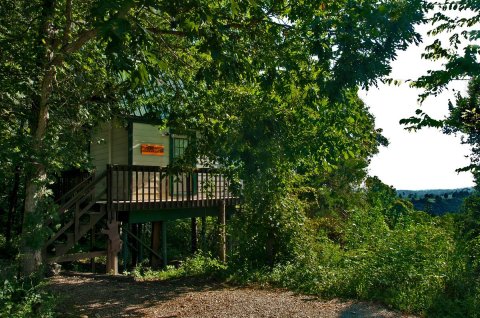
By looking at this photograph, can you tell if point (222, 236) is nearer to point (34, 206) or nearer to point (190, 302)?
point (190, 302)

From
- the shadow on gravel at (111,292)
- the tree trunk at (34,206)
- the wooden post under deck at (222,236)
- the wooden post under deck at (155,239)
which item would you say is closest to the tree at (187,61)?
the tree trunk at (34,206)

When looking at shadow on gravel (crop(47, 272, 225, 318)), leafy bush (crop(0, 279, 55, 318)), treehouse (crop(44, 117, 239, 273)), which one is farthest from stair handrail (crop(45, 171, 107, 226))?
leafy bush (crop(0, 279, 55, 318))

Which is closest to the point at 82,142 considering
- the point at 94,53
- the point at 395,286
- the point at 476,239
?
the point at 94,53

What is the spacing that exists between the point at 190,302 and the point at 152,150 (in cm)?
756

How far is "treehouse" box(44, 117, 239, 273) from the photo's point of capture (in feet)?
40.0

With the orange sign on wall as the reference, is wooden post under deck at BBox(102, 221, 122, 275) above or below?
below

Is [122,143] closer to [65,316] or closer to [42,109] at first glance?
[42,109]

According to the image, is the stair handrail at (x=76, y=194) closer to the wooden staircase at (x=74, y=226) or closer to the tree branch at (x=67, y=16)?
the wooden staircase at (x=74, y=226)

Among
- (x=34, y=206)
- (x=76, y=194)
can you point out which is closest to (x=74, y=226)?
(x=76, y=194)

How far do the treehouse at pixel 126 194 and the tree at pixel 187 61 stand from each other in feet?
6.91

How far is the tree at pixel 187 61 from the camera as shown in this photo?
599 cm

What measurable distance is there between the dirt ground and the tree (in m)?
1.50

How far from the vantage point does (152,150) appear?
14781 millimetres

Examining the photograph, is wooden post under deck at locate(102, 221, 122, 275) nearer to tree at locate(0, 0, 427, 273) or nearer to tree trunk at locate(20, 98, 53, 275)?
tree at locate(0, 0, 427, 273)
